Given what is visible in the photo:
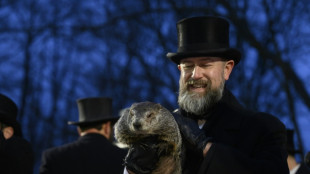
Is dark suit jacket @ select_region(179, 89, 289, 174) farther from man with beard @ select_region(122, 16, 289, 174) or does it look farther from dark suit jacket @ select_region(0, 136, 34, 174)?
dark suit jacket @ select_region(0, 136, 34, 174)

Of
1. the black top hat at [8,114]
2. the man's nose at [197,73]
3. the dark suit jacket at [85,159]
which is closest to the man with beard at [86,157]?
the dark suit jacket at [85,159]

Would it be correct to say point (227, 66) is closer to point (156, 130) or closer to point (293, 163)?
point (156, 130)

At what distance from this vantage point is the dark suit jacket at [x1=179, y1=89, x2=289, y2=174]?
2.69 metres

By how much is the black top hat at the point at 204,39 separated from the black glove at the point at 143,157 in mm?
622

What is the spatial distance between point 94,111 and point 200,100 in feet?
10.2

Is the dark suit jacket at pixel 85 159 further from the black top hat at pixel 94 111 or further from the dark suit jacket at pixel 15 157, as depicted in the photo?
the dark suit jacket at pixel 15 157

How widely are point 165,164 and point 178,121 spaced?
8.7 inches

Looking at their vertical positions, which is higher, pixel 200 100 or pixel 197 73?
pixel 197 73

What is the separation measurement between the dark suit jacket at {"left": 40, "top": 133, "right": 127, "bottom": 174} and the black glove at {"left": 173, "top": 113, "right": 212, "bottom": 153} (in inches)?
102

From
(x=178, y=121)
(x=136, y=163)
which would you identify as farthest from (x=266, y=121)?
Result: (x=136, y=163)

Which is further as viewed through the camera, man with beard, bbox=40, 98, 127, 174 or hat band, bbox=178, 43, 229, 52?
man with beard, bbox=40, 98, 127, 174

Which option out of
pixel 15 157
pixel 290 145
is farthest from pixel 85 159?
pixel 290 145

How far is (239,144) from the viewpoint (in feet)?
9.63

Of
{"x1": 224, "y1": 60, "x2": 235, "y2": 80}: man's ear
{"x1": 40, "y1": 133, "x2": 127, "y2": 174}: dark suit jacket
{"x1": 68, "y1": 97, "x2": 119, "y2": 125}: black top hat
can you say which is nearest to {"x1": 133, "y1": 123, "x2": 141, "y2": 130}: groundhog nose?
{"x1": 224, "y1": 60, "x2": 235, "y2": 80}: man's ear
